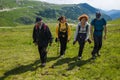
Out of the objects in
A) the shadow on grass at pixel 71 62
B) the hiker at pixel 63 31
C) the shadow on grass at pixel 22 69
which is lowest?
the shadow on grass at pixel 22 69

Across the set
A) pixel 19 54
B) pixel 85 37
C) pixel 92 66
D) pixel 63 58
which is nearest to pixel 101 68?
pixel 92 66

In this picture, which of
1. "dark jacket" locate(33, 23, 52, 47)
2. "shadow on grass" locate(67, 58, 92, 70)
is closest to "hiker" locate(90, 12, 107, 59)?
"shadow on grass" locate(67, 58, 92, 70)

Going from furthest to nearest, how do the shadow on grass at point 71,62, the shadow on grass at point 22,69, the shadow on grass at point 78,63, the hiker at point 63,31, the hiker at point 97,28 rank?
the hiker at point 63,31, the hiker at point 97,28, the shadow on grass at point 71,62, the shadow on grass at point 78,63, the shadow on grass at point 22,69

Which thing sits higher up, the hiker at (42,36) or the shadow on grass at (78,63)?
the hiker at (42,36)

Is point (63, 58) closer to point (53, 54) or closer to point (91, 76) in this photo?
point (53, 54)

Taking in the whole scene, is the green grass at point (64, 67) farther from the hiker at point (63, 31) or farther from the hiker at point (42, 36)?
the hiker at point (63, 31)

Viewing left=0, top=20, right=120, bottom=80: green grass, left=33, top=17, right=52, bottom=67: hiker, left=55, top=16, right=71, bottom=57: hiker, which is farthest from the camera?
left=55, top=16, right=71, bottom=57: hiker

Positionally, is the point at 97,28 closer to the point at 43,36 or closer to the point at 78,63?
the point at 78,63

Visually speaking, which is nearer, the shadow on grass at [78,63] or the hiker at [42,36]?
the hiker at [42,36]

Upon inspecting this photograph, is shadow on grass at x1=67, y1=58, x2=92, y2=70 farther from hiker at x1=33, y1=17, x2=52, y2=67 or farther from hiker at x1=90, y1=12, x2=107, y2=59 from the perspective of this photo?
hiker at x1=33, y1=17, x2=52, y2=67

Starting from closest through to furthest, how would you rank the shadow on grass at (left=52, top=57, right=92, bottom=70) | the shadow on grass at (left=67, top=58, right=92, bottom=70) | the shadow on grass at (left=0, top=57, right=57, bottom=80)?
the shadow on grass at (left=0, top=57, right=57, bottom=80), the shadow on grass at (left=67, top=58, right=92, bottom=70), the shadow on grass at (left=52, top=57, right=92, bottom=70)

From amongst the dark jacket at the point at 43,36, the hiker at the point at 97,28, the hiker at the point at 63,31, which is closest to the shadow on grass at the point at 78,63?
the hiker at the point at 97,28

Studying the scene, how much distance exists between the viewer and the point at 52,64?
767 inches

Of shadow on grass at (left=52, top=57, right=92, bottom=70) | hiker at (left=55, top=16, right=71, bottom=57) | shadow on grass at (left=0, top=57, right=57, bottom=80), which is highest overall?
hiker at (left=55, top=16, right=71, bottom=57)
